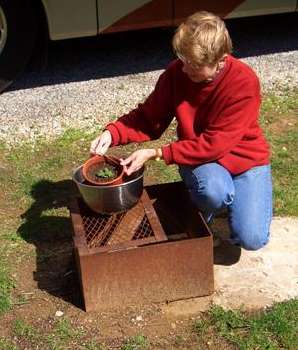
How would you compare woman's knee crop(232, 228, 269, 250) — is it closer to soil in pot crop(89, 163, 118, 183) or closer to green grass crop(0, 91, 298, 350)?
A: green grass crop(0, 91, 298, 350)

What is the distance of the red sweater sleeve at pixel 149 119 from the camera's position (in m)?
3.34

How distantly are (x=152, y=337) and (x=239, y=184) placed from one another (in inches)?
33.1

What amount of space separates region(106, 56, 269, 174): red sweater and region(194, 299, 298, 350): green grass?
2.25 ft

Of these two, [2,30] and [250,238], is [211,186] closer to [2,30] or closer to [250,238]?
[250,238]

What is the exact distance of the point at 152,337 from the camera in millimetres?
2996

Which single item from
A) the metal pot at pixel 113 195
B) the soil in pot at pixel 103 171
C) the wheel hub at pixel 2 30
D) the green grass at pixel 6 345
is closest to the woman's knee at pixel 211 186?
the metal pot at pixel 113 195

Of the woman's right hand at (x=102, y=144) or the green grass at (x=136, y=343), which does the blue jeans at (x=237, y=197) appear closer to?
the woman's right hand at (x=102, y=144)

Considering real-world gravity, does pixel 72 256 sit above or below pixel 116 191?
below

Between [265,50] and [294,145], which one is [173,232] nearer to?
[294,145]

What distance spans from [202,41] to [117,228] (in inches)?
37.9

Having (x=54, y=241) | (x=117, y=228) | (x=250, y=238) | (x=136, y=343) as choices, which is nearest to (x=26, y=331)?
(x=136, y=343)

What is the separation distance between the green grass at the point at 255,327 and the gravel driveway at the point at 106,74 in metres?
2.30

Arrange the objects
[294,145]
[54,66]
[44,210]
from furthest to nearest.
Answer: [54,66]
[294,145]
[44,210]

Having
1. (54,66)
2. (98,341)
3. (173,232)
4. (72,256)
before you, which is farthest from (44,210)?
(54,66)
